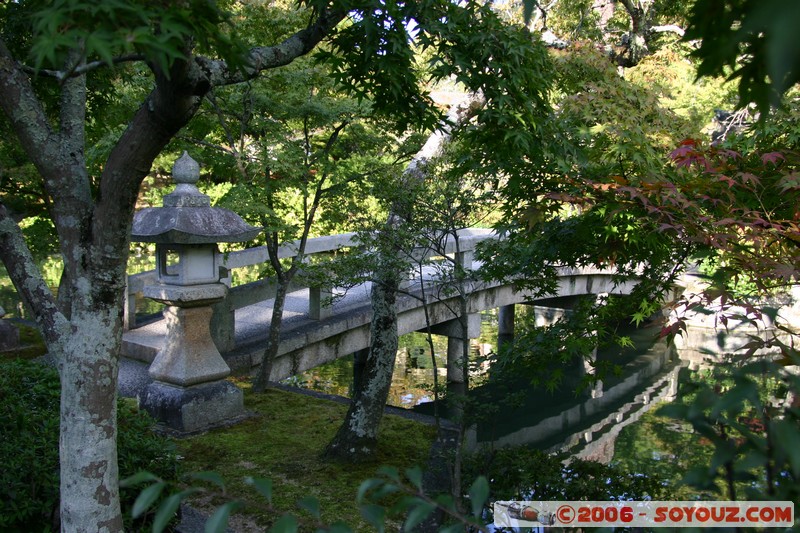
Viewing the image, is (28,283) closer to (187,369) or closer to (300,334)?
(187,369)

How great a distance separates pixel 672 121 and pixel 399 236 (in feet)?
6.81

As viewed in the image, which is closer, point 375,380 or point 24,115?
point 24,115

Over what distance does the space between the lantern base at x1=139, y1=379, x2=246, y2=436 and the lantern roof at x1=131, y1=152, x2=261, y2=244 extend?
4.28 feet

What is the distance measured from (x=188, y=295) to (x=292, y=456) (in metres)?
1.58

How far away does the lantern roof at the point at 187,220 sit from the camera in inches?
212

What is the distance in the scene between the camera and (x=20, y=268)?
3148mm

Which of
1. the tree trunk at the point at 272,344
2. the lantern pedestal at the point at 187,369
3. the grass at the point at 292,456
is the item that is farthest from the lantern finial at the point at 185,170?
the grass at the point at 292,456

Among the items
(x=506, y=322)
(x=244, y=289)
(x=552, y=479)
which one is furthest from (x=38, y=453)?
(x=506, y=322)

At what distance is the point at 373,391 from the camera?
5172mm

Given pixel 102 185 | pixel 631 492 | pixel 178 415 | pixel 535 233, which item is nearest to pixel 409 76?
pixel 535 233

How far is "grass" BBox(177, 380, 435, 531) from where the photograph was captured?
430cm

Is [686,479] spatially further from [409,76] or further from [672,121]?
[672,121]

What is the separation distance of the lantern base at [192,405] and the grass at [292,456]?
0.17 metres

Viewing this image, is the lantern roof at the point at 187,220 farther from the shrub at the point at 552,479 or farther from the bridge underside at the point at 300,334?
the shrub at the point at 552,479
